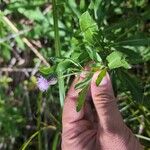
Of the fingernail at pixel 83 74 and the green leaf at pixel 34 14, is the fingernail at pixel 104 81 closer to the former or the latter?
the fingernail at pixel 83 74

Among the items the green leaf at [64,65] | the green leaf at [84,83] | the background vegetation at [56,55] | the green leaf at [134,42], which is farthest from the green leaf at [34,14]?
the green leaf at [84,83]

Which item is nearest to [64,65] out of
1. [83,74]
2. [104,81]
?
[83,74]

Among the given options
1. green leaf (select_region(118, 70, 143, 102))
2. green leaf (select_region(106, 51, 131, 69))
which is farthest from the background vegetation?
green leaf (select_region(106, 51, 131, 69))

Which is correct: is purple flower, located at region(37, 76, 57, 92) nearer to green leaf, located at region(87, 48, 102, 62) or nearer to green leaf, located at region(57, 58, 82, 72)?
green leaf, located at region(57, 58, 82, 72)

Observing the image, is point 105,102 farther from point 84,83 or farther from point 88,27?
point 88,27

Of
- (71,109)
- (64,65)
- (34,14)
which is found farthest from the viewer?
(34,14)

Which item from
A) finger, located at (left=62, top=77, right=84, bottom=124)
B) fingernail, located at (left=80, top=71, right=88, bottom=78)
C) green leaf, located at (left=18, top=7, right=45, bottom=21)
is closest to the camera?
fingernail, located at (left=80, top=71, right=88, bottom=78)

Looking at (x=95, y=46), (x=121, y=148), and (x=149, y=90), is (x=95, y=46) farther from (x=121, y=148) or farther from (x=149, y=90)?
(x=149, y=90)
